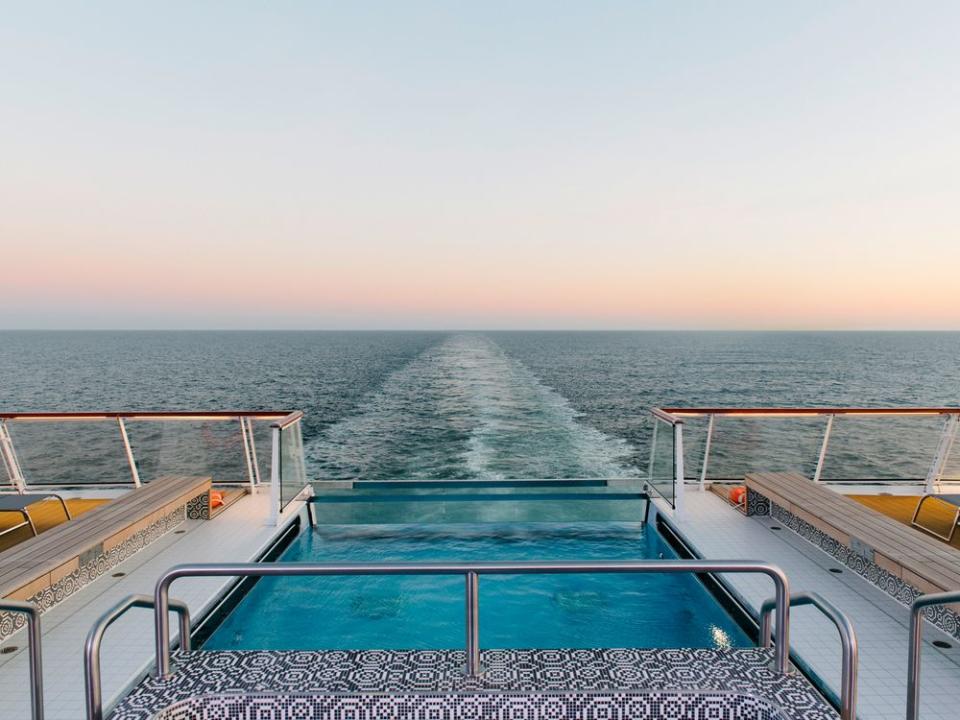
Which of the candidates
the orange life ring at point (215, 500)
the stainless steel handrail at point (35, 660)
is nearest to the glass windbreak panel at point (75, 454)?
the orange life ring at point (215, 500)

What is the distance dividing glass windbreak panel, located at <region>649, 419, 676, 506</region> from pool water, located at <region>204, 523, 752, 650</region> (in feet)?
2.10

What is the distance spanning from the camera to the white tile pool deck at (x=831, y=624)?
265 cm

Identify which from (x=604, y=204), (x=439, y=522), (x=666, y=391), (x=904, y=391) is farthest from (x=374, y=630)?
(x=904, y=391)

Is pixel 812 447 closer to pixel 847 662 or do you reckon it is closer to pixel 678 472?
pixel 678 472

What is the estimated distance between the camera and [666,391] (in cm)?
3825

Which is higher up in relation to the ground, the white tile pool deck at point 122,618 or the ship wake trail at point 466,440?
the white tile pool deck at point 122,618

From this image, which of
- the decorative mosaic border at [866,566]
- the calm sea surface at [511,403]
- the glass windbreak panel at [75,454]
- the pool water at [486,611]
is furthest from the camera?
the glass windbreak panel at [75,454]

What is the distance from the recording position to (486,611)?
4.09m

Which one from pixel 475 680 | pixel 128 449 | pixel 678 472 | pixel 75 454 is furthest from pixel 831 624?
pixel 75 454

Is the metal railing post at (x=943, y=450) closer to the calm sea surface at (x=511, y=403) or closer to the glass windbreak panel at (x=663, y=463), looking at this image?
the glass windbreak panel at (x=663, y=463)

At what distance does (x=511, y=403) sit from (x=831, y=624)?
2299 cm

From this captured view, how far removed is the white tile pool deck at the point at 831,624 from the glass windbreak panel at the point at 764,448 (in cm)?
1236

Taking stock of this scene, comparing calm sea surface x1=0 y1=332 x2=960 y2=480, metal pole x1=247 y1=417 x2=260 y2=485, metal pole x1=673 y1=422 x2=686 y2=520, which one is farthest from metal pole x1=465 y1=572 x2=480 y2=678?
calm sea surface x1=0 y1=332 x2=960 y2=480

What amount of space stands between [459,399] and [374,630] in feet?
78.7
